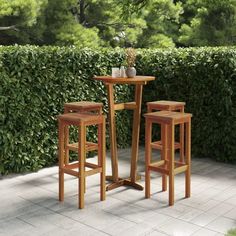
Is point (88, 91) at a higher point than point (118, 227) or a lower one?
higher

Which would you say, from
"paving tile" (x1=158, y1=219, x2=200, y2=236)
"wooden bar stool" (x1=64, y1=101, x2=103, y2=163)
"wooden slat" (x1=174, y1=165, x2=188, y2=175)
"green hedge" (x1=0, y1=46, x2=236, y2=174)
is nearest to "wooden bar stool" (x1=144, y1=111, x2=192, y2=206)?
"wooden slat" (x1=174, y1=165, x2=188, y2=175)

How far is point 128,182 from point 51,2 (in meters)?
7.45

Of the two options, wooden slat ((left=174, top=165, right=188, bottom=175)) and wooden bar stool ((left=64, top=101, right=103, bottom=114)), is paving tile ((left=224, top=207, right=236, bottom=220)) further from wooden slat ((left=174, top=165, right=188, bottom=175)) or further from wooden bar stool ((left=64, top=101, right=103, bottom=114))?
wooden bar stool ((left=64, top=101, right=103, bottom=114))

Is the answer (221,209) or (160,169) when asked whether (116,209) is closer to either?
(160,169)

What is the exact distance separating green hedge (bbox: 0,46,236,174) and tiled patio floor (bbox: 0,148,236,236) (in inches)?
17.5

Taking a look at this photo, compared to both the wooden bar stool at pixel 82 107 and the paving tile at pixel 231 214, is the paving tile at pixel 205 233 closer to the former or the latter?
the paving tile at pixel 231 214

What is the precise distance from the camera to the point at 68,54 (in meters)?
4.83

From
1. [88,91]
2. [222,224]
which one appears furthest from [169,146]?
[88,91]

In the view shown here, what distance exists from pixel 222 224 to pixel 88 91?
100 inches

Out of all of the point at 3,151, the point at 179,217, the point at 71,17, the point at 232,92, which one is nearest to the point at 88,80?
the point at 3,151

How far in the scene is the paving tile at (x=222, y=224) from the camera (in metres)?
3.08

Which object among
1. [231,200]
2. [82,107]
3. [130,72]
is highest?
[130,72]

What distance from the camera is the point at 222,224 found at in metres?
3.18

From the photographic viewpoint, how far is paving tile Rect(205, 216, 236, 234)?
3083 millimetres
